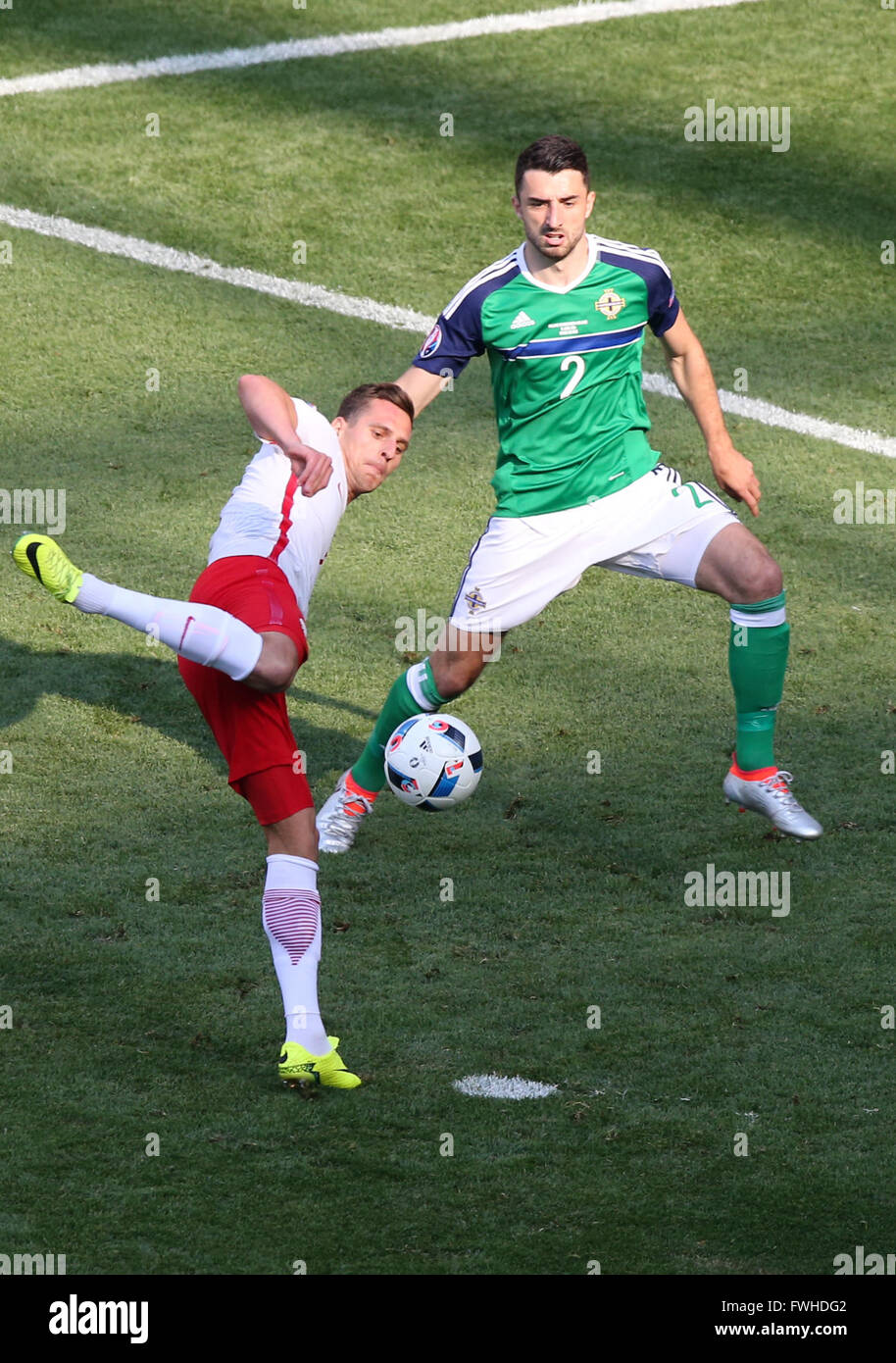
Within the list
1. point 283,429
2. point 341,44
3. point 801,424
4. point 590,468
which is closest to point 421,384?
point 590,468

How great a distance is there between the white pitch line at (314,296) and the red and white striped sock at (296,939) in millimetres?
5703

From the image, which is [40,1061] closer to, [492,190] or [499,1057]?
[499,1057]

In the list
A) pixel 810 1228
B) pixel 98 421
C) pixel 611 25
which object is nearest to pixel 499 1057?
pixel 810 1228

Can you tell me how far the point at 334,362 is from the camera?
10.7 meters

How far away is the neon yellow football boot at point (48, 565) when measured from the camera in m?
5.12

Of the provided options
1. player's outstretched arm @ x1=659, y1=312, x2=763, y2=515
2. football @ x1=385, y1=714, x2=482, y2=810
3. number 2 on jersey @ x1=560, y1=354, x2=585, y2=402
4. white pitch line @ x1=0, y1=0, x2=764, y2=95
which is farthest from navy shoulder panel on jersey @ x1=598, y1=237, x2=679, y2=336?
white pitch line @ x1=0, y1=0, x2=764, y2=95

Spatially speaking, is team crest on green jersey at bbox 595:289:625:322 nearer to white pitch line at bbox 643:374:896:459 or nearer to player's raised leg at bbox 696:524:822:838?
player's raised leg at bbox 696:524:822:838

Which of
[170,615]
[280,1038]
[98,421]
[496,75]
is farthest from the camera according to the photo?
[496,75]

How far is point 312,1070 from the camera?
5.12 metres

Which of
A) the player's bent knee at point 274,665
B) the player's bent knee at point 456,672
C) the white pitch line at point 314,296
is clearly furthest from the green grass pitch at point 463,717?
the player's bent knee at point 274,665

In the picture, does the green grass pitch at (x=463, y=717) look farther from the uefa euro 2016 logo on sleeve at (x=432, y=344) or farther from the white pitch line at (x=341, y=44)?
the uefa euro 2016 logo on sleeve at (x=432, y=344)

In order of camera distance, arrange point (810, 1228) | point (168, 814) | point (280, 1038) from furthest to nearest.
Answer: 1. point (168, 814)
2. point (280, 1038)
3. point (810, 1228)

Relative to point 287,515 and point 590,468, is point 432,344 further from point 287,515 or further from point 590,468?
point 287,515

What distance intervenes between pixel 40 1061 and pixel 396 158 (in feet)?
29.4
